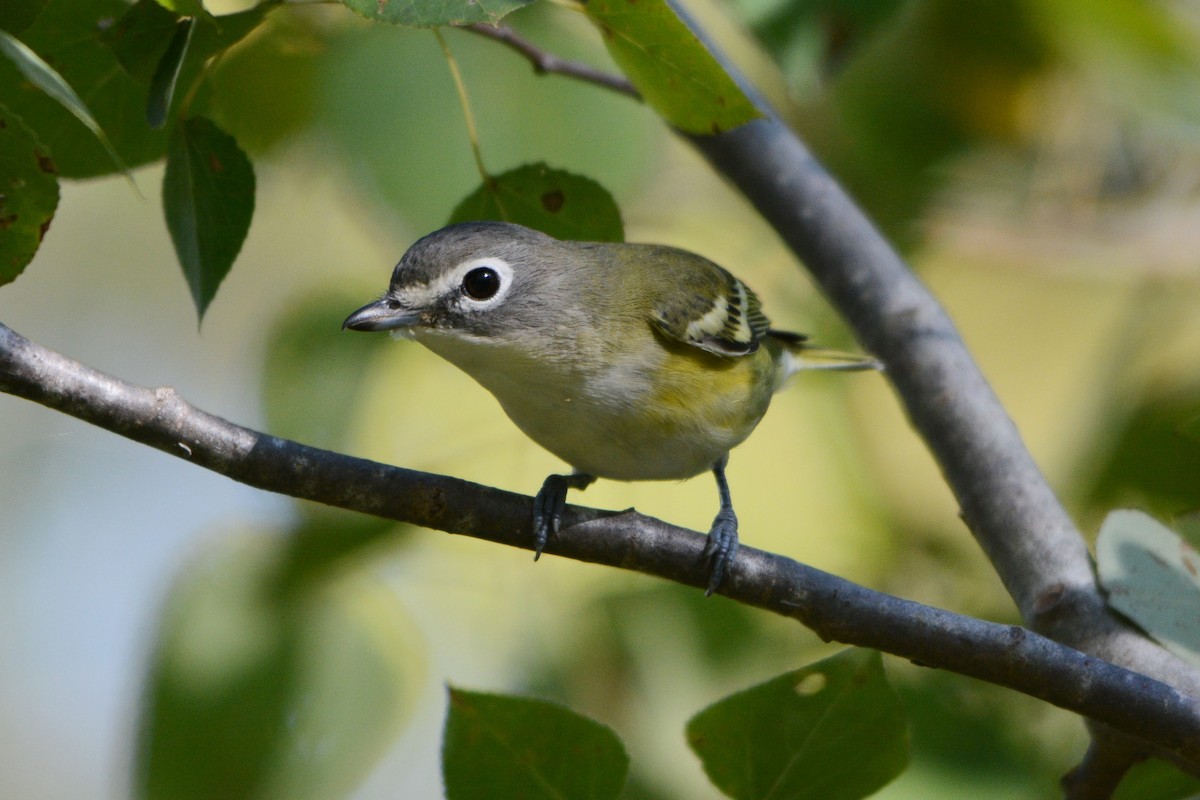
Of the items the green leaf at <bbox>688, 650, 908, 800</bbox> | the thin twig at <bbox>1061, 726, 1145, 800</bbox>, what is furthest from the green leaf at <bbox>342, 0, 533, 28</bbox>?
the thin twig at <bbox>1061, 726, 1145, 800</bbox>

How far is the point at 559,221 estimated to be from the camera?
2.24 meters

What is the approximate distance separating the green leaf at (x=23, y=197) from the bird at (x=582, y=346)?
2.54 feet

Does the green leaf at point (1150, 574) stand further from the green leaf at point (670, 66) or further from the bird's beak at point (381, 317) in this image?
the bird's beak at point (381, 317)

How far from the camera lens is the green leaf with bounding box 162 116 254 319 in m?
1.75

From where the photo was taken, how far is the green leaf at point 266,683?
2.27 metres

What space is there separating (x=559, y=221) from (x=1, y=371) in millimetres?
1061

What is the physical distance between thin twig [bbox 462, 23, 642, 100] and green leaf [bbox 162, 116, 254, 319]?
699 mm

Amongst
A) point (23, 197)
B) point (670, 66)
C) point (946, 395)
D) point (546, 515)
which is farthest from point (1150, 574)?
point (23, 197)

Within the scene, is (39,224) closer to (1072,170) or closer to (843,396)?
(843,396)

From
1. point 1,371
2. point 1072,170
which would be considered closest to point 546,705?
point 1,371

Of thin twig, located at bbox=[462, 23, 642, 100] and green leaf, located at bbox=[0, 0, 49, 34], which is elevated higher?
thin twig, located at bbox=[462, 23, 642, 100]

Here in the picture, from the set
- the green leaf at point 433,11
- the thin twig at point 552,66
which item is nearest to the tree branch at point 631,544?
the green leaf at point 433,11

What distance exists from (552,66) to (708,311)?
78cm

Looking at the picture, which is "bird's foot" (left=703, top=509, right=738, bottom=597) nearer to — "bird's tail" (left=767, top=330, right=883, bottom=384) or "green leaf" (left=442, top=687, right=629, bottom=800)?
"green leaf" (left=442, top=687, right=629, bottom=800)
